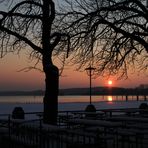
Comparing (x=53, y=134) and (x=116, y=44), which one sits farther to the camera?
(x=116, y=44)

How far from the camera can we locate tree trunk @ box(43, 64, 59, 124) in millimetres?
15633

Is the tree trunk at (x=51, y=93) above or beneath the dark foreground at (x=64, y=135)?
above

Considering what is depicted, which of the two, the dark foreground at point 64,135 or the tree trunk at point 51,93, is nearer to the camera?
the dark foreground at point 64,135

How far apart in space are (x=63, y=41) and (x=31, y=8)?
1.75m

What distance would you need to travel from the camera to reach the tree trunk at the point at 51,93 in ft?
51.3

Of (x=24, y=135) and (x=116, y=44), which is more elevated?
(x=116, y=44)

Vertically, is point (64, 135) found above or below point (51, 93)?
below

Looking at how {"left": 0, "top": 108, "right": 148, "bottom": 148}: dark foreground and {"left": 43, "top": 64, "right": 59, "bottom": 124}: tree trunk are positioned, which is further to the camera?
{"left": 43, "top": 64, "right": 59, "bottom": 124}: tree trunk

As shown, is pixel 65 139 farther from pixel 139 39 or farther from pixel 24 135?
pixel 139 39

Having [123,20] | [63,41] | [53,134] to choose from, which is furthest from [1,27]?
[53,134]

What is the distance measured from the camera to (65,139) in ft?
38.1

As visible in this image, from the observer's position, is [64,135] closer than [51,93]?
Yes

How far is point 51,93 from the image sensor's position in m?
15.7

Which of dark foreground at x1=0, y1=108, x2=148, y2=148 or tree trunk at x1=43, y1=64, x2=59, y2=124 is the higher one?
tree trunk at x1=43, y1=64, x2=59, y2=124
